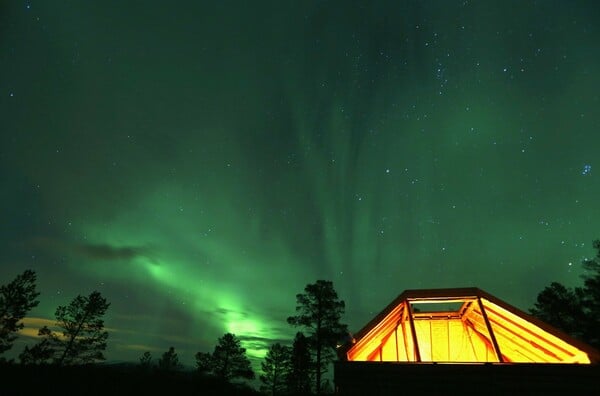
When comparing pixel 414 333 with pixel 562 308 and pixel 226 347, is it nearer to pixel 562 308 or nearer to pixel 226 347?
pixel 562 308

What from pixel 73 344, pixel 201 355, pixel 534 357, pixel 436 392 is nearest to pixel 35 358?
pixel 73 344

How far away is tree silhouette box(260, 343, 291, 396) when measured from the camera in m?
39.6

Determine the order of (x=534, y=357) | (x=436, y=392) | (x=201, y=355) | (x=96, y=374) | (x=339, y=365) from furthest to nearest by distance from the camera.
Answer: (x=201, y=355) → (x=96, y=374) → (x=534, y=357) → (x=339, y=365) → (x=436, y=392)

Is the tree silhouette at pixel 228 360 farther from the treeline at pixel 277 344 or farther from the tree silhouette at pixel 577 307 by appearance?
the tree silhouette at pixel 577 307

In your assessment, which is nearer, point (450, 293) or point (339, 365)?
point (339, 365)

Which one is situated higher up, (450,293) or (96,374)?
(450,293)

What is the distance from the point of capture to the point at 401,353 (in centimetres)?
1187

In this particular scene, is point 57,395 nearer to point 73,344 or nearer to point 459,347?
point 459,347

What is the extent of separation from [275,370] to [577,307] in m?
33.2

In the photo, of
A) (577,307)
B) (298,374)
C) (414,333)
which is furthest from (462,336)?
(298,374)

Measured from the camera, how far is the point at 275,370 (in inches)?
→ 1594

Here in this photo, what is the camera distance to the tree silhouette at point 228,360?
127 feet

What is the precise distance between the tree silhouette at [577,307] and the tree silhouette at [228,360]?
3201 centimetres

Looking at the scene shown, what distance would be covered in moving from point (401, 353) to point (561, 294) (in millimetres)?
18300
